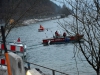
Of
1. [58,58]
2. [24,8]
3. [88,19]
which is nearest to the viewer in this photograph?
[88,19]

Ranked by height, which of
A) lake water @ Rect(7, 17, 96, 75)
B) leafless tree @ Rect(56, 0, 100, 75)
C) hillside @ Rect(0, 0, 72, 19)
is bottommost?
lake water @ Rect(7, 17, 96, 75)

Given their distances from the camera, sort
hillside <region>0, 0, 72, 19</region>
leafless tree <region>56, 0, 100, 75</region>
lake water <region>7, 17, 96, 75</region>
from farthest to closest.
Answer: lake water <region>7, 17, 96, 75</region> → hillside <region>0, 0, 72, 19</region> → leafless tree <region>56, 0, 100, 75</region>

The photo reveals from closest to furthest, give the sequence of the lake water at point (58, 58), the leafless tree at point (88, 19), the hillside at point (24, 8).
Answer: the leafless tree at point (88, 19) < the hillside at point (24, 8) < the lake water at point (58, 58)

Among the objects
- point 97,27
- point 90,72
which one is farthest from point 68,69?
point 97,27

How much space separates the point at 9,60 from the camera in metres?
5.43

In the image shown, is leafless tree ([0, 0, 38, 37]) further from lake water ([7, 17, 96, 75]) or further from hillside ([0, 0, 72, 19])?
lake water ([7, 17, 96, 75])

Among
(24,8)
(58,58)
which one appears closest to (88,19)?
(24,8)

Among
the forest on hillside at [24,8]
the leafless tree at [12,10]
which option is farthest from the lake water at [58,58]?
the leafless tree at [12,10]

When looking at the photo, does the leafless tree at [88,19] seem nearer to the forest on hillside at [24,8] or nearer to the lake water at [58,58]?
the lake water at [58,58]

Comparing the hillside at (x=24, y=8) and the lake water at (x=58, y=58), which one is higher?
the hillside at (x=24, y=8)

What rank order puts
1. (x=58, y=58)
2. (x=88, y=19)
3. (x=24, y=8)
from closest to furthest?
(x=88, y=19)
(x=24, y=8)
(x=58, y=58)

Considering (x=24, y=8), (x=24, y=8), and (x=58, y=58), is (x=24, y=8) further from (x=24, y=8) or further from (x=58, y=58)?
(x=58, y=58)

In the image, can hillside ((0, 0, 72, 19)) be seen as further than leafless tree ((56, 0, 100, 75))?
Yes

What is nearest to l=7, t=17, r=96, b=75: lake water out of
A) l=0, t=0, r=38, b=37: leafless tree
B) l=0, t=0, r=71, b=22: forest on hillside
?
l=0, t=0, r=71, b=22: forest on hillside
